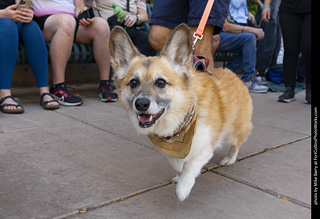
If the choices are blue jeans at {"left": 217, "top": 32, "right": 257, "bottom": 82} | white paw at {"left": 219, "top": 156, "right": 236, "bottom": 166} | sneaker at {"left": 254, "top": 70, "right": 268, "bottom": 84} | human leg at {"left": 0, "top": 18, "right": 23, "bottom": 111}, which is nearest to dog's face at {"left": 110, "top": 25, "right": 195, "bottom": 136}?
white paw at {"left": 219, "top": 156, "right": 236, "bottom": 166}

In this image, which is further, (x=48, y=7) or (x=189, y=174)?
(x=48, y=7)

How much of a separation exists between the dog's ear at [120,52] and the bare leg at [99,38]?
2702 millimetres

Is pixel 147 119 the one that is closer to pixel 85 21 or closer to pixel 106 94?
pixel 106 94

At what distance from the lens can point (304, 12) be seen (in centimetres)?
567

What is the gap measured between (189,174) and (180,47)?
1032mm

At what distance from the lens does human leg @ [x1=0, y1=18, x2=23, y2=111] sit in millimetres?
4262

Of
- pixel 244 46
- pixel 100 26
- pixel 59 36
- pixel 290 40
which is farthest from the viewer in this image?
pixel 244 46

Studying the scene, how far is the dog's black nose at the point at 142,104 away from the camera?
7.24 ft

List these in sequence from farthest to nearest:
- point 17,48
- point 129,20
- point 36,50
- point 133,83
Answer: point 129,20
point 36,50
point 17,48
point 133,83

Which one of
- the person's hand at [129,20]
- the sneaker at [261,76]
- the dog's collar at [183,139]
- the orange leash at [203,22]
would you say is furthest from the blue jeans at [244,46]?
the dog's collar at [183,139]

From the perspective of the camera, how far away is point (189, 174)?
228cm

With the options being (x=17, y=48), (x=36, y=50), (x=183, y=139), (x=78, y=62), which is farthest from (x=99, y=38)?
(x=183, y=139)

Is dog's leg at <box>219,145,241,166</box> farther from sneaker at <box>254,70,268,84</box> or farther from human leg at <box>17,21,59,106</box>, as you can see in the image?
sneaker at <box>254,70,268,84</box>

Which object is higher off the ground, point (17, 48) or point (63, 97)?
point (17, 48)
